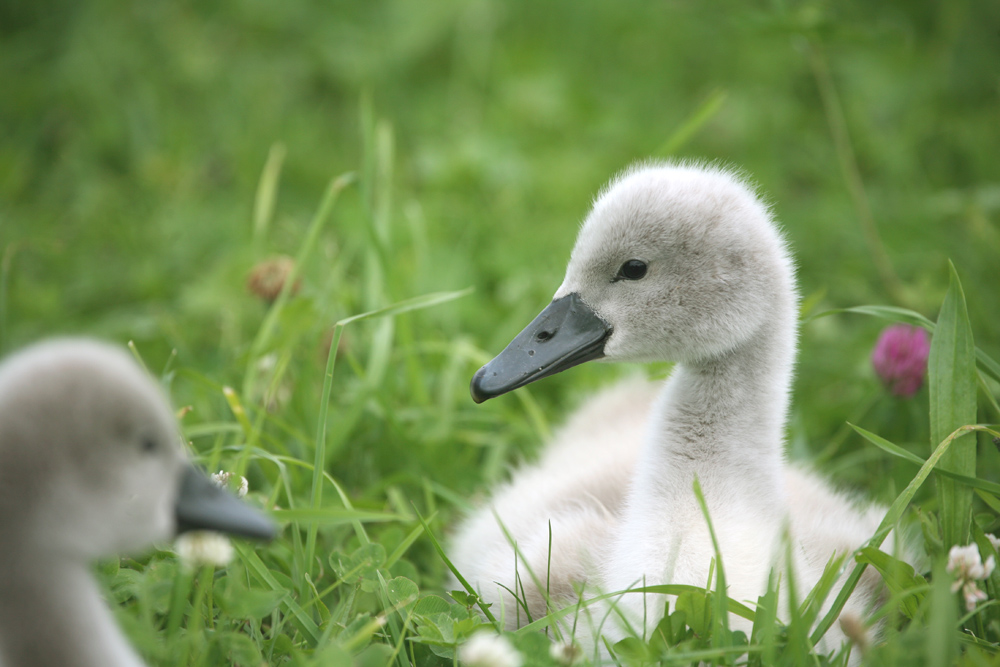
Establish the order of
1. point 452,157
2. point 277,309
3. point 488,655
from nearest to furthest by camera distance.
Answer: point 488,655 → point 277,309 → point 452,157

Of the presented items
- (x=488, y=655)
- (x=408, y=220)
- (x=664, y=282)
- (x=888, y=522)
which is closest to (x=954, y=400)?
(x=888, y=522)

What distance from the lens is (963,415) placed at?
173 cm

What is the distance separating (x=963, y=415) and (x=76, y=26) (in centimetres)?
440

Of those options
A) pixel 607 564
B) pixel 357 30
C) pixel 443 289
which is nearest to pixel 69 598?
pixel 607 564

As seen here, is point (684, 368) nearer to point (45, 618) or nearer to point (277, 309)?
point (277, 309)

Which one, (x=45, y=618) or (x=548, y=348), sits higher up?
(x=548, y=348)

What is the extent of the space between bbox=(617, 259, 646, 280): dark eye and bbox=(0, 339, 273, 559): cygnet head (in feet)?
3.06

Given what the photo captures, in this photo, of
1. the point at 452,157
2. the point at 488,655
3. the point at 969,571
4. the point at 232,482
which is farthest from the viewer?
the point at 452,157

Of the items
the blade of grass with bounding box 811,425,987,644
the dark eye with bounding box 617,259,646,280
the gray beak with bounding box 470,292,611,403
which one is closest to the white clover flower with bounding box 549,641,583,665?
the blade of grass with bounding box 811,425,987,644

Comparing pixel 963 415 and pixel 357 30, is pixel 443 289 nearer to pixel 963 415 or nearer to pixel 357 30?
pixel 963 415

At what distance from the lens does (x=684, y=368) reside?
6.06ft

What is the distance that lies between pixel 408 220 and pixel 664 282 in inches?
64.8

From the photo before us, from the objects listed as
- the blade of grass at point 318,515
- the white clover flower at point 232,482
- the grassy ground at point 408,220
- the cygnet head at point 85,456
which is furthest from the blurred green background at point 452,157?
the cygnet head at point 85,456

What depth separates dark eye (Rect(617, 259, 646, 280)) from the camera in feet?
5.86
